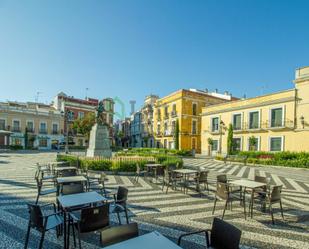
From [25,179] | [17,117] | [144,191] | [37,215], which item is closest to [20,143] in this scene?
[17,117]

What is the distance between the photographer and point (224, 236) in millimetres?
2438

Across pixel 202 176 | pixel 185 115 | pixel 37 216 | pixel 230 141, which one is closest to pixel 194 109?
pixel 185 115

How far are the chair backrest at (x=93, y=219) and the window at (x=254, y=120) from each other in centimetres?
2403

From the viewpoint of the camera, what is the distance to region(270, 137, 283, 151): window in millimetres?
21291

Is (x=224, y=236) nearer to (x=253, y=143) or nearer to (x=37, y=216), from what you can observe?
(x=37, y=216)

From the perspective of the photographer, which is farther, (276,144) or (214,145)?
(214,145)

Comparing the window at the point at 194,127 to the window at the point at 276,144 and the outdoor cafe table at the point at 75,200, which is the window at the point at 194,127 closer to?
the window at the point at 276,144

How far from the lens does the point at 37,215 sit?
3111mm

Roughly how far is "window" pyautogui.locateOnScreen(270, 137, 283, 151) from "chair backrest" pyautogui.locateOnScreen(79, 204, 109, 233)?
22699 millimetres

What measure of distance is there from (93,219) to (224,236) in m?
1.90

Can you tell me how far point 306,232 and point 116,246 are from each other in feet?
14.4

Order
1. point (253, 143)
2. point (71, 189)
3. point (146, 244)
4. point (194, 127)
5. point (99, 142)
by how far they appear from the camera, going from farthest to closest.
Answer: point (194, 127)
point (253, 143)
point (99, 142)
point (71, 189)
point (146, 244)

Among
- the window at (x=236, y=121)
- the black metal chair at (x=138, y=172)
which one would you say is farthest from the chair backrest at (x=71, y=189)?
the window at (x=236, y=121)

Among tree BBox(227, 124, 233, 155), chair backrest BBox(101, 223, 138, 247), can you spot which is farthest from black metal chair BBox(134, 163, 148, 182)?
tree BBox(227, 124, 233, 155)
